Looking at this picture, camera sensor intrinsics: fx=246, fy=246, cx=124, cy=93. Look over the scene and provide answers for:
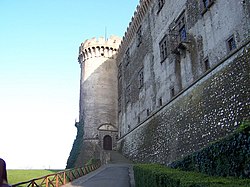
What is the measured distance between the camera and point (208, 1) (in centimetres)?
1288

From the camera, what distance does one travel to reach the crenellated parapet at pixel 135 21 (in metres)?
22.5

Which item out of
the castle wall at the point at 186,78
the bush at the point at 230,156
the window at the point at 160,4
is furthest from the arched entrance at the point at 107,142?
the bush at the point at 230,156

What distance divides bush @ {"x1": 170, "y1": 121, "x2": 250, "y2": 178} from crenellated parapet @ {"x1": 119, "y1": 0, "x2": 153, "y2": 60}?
1685cm

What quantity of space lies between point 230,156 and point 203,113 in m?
5.30

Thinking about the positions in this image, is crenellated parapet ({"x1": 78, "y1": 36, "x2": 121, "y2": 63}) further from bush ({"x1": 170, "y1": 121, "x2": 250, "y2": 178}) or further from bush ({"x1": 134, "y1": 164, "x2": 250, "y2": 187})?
bush ({"x1": 170, "y1": 121, "x2": 250, "y2": 178})

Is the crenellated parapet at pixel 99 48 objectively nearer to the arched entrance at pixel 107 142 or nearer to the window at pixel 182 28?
the arched entrance at pixel 107 142

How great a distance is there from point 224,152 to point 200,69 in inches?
283

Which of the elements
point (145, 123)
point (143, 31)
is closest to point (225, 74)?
point (145, 123)

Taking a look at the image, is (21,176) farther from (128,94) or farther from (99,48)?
(99,48)

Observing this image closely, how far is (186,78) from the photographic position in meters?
14.5

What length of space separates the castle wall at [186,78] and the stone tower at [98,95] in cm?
514

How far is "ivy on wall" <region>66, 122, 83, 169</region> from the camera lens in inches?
1102

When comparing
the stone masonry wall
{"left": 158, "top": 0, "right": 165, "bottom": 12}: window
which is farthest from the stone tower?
{"left": 158, "top": 0, "right": 165, "bottom": 12}: window

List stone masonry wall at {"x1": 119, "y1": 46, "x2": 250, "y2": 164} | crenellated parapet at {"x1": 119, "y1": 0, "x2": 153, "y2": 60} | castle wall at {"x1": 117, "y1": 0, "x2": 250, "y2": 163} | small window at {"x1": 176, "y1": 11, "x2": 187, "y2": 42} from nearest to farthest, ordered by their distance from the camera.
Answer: stone masonry wall at {"x1": 119, "y1": 46, "x2": 250, "y2": 164}
castle wall at {"x1": 117, "y1": 0, "x2": 250, "y2": 163}
small window at {"x1": 176, "y1": 11, "x2": 187, "y2": 42}
crenellated parapet at {"x1": 119, "y1": 0, "x2": 153, "y2": 60}
